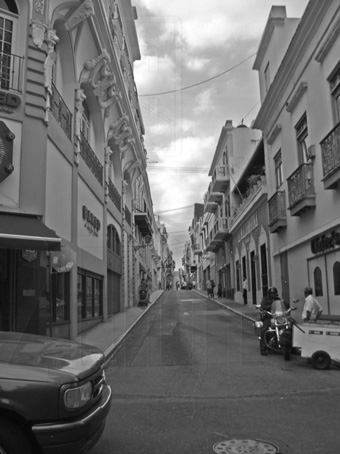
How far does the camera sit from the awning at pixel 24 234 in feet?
29.3

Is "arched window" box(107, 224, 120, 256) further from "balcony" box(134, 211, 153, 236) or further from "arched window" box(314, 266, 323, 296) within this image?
"arched window" box(314, 266, 323, 296)

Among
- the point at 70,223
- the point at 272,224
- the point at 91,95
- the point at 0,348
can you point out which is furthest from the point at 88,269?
the point at 0,348

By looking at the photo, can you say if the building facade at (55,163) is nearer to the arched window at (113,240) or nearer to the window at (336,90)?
the arched window at (113,240)

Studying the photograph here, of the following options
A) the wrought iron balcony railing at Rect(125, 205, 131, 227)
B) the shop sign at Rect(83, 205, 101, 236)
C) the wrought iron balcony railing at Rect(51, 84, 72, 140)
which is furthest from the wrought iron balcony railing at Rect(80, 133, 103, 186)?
the wrought iron balcony railing at Rect(125, 205, 131, 227)

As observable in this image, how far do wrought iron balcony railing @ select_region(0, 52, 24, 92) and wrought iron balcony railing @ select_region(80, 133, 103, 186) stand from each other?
14.2 feet

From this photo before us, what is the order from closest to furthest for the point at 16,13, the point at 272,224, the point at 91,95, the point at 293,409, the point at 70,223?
the point at 293,409
the point at 16,13
the point at 70,223
the point at 91,95
the point at 272,224

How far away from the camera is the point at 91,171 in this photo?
1606 cm

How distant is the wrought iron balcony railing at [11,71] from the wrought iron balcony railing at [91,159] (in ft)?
14.2

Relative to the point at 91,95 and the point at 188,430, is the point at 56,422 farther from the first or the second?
the point at 91,95

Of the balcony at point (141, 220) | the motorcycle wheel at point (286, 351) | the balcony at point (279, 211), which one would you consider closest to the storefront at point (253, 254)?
the balcony at point (279, 211)

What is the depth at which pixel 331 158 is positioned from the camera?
11500 millimetres

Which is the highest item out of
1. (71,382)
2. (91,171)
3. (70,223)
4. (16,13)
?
(16,13)

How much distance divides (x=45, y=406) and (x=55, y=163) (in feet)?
30.2

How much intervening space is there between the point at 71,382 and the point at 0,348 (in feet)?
2.56
